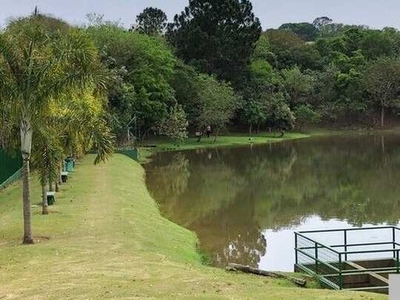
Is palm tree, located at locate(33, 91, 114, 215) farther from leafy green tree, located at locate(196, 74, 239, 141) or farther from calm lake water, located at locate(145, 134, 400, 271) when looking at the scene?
leafy green tree, located at locate(196, 74, 239, 141)

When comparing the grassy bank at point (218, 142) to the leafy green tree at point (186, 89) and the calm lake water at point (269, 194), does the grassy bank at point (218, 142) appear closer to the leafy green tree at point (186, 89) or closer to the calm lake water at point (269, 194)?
the calm lake water at point (269, 194)

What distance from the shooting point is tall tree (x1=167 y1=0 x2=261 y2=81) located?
259 feet

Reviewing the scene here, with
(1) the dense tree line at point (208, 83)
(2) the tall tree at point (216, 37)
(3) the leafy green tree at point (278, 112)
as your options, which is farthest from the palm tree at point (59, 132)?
(3) the leafy green tree at point (278, 112)

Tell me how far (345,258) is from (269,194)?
58.9 feet

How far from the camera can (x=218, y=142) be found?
71.9 meters

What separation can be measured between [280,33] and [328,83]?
21.2 metres

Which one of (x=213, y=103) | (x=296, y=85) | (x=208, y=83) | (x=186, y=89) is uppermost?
(x=296, y=85)

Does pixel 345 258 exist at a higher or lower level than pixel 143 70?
lower

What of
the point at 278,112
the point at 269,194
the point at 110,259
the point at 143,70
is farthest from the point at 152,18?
the point at 110,259

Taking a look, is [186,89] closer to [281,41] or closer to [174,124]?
[174,124]

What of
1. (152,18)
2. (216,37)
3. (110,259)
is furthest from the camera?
(152,18)

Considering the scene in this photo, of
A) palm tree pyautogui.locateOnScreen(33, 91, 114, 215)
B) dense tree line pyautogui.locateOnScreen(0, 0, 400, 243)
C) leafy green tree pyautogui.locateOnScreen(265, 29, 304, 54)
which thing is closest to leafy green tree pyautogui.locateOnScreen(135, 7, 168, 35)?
dense tree line pyautogui.locateOnScreen(0, 0, 400, 243)

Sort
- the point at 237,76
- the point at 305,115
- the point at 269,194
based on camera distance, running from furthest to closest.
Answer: the point at 305,115, the point at 237,76, the point at 269,194

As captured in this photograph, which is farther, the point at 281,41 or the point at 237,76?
the point at 281,41
